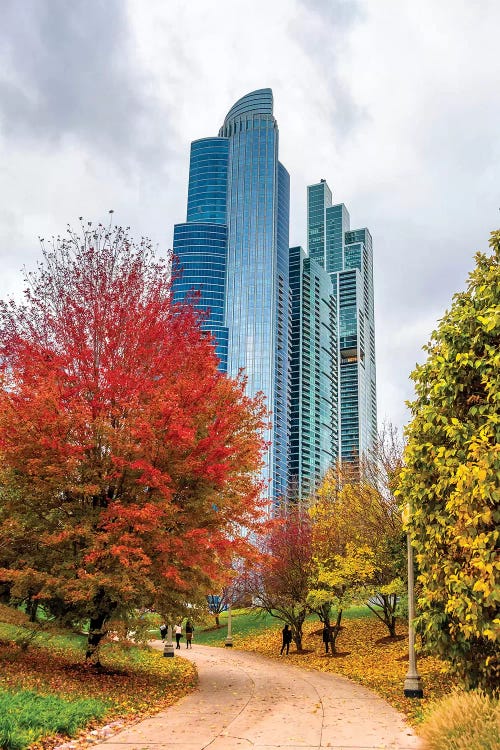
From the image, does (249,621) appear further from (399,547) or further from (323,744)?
(323,744)

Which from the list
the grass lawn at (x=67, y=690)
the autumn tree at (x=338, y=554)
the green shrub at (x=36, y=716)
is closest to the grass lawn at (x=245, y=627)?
the autumn tree at (x=338, y=554)

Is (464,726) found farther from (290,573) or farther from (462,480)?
(290,573)

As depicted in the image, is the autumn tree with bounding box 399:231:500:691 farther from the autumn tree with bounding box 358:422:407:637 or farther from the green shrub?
the autumn tree with bounding box 358:422:407:637

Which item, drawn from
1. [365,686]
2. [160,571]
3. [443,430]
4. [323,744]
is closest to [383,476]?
[365,686]

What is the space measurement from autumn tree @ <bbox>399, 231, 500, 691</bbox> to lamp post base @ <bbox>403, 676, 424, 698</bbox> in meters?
3.66

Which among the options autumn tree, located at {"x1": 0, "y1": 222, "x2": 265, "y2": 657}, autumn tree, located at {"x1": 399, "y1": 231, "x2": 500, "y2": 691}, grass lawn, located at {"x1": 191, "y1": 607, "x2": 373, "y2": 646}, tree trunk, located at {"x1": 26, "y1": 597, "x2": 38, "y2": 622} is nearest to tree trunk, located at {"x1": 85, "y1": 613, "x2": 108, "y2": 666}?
autumn tree, located at {"x1": 0, "y1": 222, "x2": 265, "y2": 657}

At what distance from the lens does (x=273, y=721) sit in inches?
488

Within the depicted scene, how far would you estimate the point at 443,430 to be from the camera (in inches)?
468

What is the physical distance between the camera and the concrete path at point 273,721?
405 inches

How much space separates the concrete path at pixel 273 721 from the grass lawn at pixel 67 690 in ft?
2.17

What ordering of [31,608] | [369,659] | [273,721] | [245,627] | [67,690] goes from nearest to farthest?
1. [273,721]
2. [67,690]
3. [31,608]
4. [369,659]
5. [245,627]

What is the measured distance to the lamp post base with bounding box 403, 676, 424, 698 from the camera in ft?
49.2

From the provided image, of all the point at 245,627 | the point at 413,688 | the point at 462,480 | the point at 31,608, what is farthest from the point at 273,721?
→ the point at 245,627

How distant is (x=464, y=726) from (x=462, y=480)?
Result: 351 centimetres
